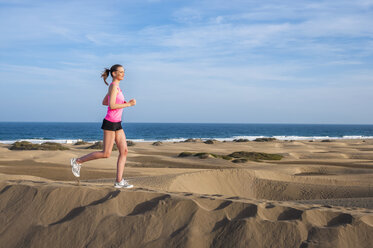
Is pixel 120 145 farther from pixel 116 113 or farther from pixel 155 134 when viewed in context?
pixel 155 134

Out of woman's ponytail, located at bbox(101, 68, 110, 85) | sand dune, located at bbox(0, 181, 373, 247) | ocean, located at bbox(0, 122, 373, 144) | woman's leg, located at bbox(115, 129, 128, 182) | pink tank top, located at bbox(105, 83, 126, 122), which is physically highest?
woman's ponytail, located at bbox(101, 68, 110, 85)

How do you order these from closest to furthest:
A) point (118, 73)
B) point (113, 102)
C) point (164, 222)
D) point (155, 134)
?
point (164, 222)
point (113, 102)
point (118, 73)
point (155, 134)

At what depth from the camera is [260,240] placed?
374cm

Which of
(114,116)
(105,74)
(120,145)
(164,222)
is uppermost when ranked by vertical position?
(105,74)

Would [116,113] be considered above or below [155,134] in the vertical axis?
above

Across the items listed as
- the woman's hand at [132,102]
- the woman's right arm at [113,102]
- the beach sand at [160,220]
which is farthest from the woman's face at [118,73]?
the beach sand at [160,220]

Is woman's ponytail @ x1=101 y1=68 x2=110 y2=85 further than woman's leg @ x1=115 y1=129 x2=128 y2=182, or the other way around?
woman's ponytail @ x1=101 y1=68 x2=110 y2=85

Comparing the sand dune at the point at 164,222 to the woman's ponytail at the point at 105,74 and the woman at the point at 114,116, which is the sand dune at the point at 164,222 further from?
the woman's ponytail at the point at 105,74

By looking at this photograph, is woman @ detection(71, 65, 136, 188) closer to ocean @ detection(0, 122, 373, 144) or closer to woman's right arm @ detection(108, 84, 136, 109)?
woman's right arm @ detection(108, 84, 136, 109)

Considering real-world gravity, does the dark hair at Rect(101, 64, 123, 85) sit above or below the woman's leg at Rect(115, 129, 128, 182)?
above

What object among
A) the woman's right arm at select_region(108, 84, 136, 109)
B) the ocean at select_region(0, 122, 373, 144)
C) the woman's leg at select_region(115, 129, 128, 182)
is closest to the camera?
the woman's right arm at select_region(108, 84, 136, 109)

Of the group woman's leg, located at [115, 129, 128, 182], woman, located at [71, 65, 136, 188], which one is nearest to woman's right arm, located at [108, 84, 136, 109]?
woman, located at [71, 65, 136, 188]

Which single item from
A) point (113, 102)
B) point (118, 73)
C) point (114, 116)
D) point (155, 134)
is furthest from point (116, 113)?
point (155, 134)

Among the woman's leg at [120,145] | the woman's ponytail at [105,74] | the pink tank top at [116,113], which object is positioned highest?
the woman's ponytail at [105,74]
